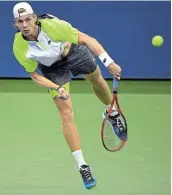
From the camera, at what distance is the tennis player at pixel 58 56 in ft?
16.7

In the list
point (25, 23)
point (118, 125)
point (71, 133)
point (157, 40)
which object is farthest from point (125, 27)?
point (25, 23)

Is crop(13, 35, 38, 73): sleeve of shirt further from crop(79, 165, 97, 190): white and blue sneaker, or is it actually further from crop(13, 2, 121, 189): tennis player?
crop(79, 165, 97, 190): white and blue sneaker

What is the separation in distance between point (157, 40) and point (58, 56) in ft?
13.6

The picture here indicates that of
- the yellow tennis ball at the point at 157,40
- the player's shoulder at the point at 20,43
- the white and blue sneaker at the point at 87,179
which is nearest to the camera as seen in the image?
the white and blue sneaker at the point at 87,179

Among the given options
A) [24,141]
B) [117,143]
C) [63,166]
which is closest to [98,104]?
[24,141]

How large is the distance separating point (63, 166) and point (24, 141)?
1072mm

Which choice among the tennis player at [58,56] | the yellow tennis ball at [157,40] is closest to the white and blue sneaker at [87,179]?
the tennis player at [58,56]

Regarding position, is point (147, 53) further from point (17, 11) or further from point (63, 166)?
point (17, 11)

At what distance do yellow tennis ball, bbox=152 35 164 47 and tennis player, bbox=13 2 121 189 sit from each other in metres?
3.80

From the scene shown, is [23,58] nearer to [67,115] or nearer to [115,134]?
[67,115]

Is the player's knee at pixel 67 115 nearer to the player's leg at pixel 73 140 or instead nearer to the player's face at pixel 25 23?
the player's leg at pixel 73 140

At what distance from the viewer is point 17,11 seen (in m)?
5.05

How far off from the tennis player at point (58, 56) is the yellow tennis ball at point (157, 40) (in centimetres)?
380

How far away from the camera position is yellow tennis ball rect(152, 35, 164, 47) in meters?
9.43
